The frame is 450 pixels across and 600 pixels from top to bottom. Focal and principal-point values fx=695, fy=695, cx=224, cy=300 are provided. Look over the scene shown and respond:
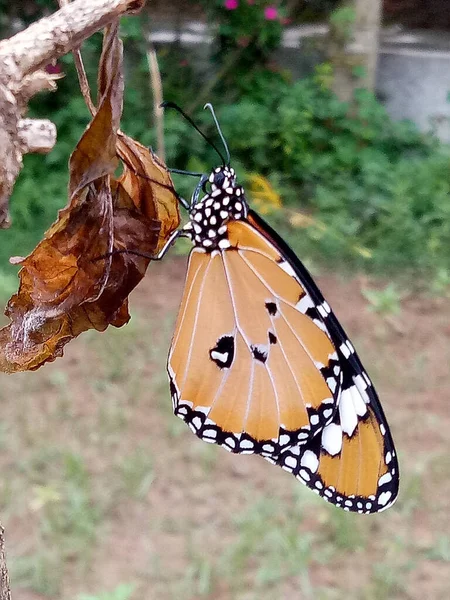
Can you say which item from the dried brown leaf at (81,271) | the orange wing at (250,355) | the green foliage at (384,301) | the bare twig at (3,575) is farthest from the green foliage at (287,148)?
the bare twig at (3,575)

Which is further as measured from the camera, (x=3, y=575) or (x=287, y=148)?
(x=287, y=148)


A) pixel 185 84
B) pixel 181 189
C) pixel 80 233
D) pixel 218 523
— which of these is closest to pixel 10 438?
pixel 218 523

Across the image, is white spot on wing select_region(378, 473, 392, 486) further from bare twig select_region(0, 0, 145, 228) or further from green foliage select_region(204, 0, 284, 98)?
green foliage select_region(204, 0, 284, 98)

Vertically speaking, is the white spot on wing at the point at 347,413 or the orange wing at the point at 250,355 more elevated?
the orange wing at the point at 250,355

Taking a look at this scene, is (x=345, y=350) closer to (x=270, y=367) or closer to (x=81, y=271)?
(x=270, y=367)

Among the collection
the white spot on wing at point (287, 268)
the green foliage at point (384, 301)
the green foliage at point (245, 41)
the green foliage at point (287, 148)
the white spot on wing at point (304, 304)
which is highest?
the white spot on wing at point (287, 268)

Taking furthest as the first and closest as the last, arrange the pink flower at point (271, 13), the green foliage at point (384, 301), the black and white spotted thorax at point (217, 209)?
1. the pink flower at point (271, 13)
2. the green foliage at point (384, 301)
3. the black and white spotted thorax at point (217, 209)

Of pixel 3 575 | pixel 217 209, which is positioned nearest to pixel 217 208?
pixel 217 209

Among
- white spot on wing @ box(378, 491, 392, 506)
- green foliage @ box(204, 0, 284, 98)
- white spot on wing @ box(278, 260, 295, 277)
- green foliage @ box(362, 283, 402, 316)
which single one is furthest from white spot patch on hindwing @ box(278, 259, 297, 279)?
green foliage @ box(204, 0, 284, 98)

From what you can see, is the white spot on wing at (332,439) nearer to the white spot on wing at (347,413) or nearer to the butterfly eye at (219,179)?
the white spot on wing at (347,413)
